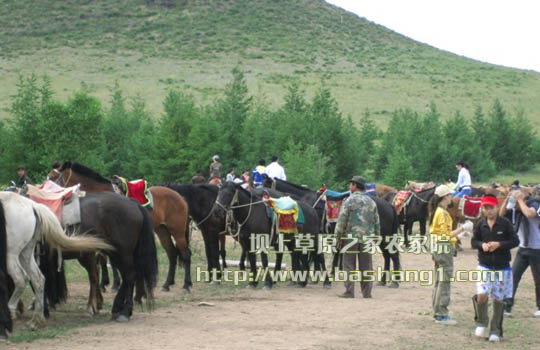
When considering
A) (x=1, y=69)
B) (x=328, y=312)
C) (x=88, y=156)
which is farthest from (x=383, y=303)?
(x=1, y=69)

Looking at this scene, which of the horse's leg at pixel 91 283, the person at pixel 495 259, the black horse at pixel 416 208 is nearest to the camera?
the person at pixel 495 259

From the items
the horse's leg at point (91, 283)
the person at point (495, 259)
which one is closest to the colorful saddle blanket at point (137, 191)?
the horse's leg at point (91, 283)

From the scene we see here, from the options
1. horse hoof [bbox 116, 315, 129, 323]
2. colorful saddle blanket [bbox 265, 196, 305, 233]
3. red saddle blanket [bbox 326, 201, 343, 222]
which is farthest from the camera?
red saddle blanket [bbox 326, 201, 343, 222]

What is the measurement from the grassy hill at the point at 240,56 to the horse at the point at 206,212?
51.5 metres

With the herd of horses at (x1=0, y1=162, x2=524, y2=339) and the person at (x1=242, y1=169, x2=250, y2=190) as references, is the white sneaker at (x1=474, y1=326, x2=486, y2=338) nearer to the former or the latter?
the herd of horses at (x1=0, y1=162, x2=524, y2=339)

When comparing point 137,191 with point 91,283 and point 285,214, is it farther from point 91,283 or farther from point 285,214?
point 285,214

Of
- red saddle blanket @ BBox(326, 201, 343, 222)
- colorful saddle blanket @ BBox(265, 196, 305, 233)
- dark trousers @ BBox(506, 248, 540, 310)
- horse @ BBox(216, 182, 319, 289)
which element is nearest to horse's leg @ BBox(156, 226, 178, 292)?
horse @ BBox(216, 182, 319, 289)

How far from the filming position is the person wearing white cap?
11.1m

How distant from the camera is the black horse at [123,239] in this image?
11055 mm

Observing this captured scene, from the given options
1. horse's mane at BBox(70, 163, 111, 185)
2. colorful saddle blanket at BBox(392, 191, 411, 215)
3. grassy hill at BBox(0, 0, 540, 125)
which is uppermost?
grassy hill at BBox(0, 0, 540, 125)

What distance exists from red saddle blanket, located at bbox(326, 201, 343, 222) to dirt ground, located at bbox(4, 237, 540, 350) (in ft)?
7.76

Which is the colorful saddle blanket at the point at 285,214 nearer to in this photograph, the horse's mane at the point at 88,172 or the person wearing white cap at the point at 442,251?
the horse's mane at the point at 88,172

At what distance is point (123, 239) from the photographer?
1116cm

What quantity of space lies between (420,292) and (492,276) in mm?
4881
